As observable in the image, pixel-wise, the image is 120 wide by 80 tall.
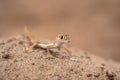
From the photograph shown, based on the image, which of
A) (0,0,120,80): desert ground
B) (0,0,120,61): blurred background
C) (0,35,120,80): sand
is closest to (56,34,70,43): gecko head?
(0,35,120,80): sand

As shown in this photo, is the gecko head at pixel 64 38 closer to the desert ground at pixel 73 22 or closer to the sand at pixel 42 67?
the sand at pixel 42 67

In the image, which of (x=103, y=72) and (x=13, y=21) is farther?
(x=13, y=21)

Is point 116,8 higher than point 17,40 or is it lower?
higher

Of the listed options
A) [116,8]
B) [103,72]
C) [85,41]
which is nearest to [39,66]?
[103,72]

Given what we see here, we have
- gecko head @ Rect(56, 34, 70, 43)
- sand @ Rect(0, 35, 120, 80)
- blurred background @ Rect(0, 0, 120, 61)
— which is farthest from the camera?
blurred background @ Rect(0, 0, 120, 61)

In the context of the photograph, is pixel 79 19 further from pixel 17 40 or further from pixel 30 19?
pixel 17 40

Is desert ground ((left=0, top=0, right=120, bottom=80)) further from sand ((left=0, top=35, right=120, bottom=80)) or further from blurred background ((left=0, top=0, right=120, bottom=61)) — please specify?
sand ((left=0, top=35, right=120, bottom=80))

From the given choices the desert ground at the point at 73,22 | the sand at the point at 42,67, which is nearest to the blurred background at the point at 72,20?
the desert ground at the point at 73,22
